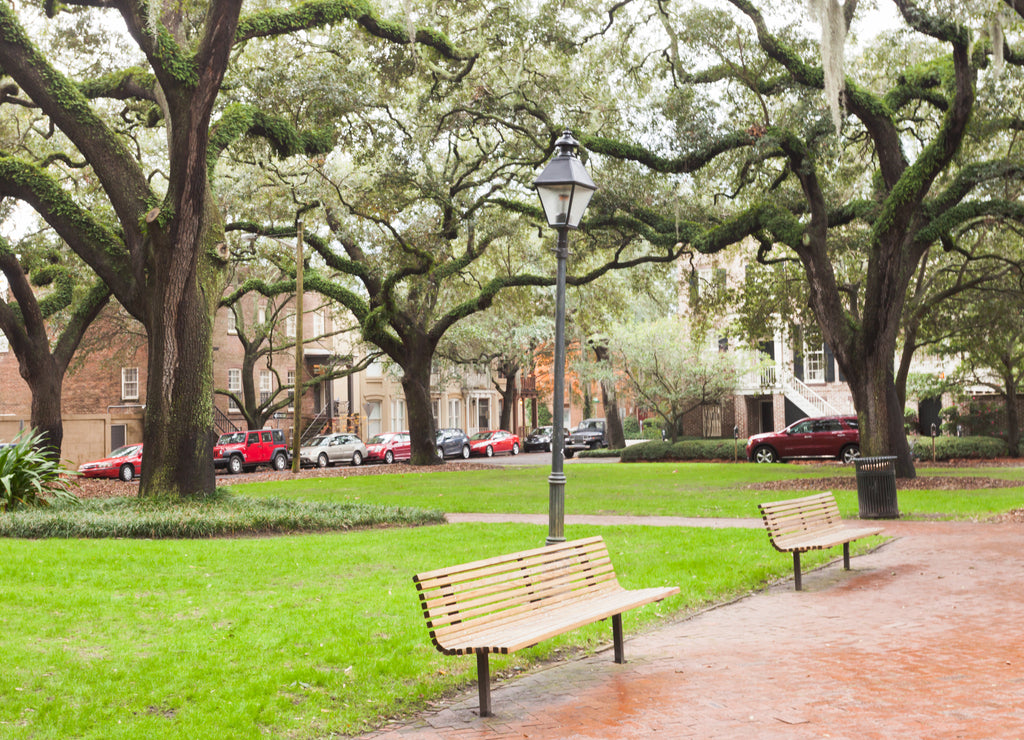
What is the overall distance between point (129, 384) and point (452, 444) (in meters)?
15.0

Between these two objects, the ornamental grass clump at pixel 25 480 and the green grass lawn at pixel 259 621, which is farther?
the ornamental grass clump at pixel 25 480

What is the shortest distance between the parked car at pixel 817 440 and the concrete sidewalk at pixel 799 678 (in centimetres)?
2356

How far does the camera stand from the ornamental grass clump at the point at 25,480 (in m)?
14.6

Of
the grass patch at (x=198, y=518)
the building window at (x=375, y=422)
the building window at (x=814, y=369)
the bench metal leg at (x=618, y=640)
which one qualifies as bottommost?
the bench metal leg at (x=618, y=640)

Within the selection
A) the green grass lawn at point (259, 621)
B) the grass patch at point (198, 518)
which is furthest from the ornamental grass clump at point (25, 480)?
the green grass lawn at point (259, 621)

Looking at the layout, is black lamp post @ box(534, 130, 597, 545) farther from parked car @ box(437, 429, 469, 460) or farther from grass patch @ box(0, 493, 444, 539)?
parked car @ box(437, 429, 469, 460)

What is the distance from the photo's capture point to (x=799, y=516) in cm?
1013

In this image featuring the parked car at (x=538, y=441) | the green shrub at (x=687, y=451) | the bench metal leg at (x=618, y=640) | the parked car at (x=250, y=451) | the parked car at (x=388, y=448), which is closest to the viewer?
the bench metal leg at (x=618, y=640)

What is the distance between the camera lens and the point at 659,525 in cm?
1388

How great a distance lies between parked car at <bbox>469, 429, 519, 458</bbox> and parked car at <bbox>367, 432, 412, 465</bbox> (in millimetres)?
5688

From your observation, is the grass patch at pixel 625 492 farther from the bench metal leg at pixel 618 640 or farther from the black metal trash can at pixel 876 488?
the bench metal leg at pixel 618 640

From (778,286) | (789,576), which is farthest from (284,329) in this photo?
(789,576)

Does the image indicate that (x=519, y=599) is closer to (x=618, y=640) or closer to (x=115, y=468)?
(x=618, y=640)

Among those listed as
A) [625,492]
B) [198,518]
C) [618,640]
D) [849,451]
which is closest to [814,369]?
[849,451]
